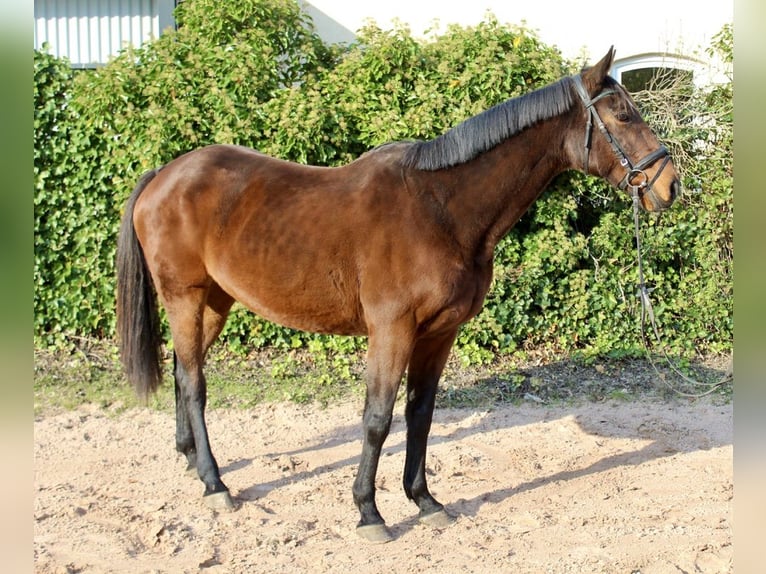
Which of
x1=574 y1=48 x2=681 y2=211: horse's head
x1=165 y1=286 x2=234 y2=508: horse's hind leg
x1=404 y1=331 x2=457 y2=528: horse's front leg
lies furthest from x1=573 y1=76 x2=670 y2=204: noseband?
x1=165 y1=286 x2=234 y2=508: horse's hind leg

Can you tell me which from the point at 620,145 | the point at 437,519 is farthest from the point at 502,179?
the point at 437,519

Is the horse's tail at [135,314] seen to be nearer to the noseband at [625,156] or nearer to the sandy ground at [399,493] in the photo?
the sandy ground at [399,493]

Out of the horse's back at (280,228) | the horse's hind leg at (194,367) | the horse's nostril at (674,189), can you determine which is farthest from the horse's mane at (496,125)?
the horse's hind leg at (194,367)

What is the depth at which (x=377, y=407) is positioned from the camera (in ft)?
12.0

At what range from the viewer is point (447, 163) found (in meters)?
3.70

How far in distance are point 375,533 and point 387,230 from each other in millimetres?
1566

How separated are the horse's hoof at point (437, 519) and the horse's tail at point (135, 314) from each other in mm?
1930

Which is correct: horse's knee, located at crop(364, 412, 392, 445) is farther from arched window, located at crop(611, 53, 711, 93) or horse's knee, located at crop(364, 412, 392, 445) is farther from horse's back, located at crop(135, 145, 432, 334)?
arched window, located at crop(611, 53, 711, 93)

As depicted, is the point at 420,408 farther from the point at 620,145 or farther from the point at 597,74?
the point at 597,74

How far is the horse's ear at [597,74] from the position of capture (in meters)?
3.50

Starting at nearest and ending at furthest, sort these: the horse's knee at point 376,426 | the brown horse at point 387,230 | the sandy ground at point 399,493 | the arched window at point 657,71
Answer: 1. the sandy ground at point 399,493
2. the brown horse at point 387,230
3. the horse's knee at point 376,426
4. the arched window at point 657,71

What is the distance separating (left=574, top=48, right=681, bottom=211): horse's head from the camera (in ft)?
11.4
